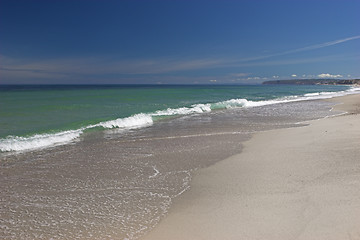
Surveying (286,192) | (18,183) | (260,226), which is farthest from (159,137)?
(260,226)

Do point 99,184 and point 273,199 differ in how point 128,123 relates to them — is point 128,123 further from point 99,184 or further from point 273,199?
point 273,199

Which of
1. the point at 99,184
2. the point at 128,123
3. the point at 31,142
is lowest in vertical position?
the point at 99,184

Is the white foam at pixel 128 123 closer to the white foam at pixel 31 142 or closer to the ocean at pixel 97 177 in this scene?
the ocean at pixel 97 177

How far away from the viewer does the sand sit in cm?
329

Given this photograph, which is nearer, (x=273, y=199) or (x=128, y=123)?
(x=273, y=199)

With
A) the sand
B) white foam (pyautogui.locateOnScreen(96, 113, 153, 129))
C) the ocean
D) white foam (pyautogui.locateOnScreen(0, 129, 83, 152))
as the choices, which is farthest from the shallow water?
white foam (pyautogui.locateOnScreen(96, 113, 153, 129))

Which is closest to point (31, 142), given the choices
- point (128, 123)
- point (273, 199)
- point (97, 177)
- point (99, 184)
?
point (97, 177)

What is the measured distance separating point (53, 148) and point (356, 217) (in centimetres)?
810

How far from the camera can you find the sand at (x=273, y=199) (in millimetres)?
3293

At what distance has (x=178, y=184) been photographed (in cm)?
510

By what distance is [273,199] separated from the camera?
4152 mm

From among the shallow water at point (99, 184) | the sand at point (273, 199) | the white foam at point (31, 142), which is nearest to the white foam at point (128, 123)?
the white foam at point (31, 142)

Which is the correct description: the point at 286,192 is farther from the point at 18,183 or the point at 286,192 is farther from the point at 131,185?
the point at 18,183

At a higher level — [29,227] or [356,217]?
[356,217]
